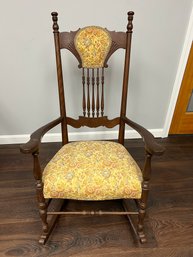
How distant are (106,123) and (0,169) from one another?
1.06 metres

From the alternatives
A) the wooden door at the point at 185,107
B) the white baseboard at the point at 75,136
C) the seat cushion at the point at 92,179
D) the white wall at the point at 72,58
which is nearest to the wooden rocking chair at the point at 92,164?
the seat cushion at the point at 92,179

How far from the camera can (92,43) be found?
119cm

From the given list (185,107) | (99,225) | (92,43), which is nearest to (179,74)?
(185,107)

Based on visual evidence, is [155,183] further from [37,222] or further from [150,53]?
[150,53]

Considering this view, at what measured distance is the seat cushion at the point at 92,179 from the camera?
1.03 metres

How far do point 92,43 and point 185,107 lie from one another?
1363 mm

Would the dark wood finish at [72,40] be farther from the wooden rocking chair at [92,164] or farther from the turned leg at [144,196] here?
the turned leg at [144,196]

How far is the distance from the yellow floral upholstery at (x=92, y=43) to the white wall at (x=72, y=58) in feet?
1.65

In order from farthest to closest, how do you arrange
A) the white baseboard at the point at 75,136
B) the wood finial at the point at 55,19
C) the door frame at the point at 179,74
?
the white baseboard at the point at 75,136, the door frame at the point at 179,74, the wood finial at the point at 55,19

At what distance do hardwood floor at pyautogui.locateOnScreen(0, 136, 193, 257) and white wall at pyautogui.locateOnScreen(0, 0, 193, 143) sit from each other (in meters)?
0.55

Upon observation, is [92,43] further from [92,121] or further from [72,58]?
[72,58]

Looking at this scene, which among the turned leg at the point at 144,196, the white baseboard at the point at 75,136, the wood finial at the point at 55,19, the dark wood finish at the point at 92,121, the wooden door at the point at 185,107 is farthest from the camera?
the white baseboard at the point at 75,136

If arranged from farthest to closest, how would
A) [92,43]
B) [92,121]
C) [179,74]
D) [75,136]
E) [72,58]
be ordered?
[75,136]
[179,74]
[72,58]
[92,121]
[92,43]

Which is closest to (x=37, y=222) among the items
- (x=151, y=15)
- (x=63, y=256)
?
(x=63, y=256)
